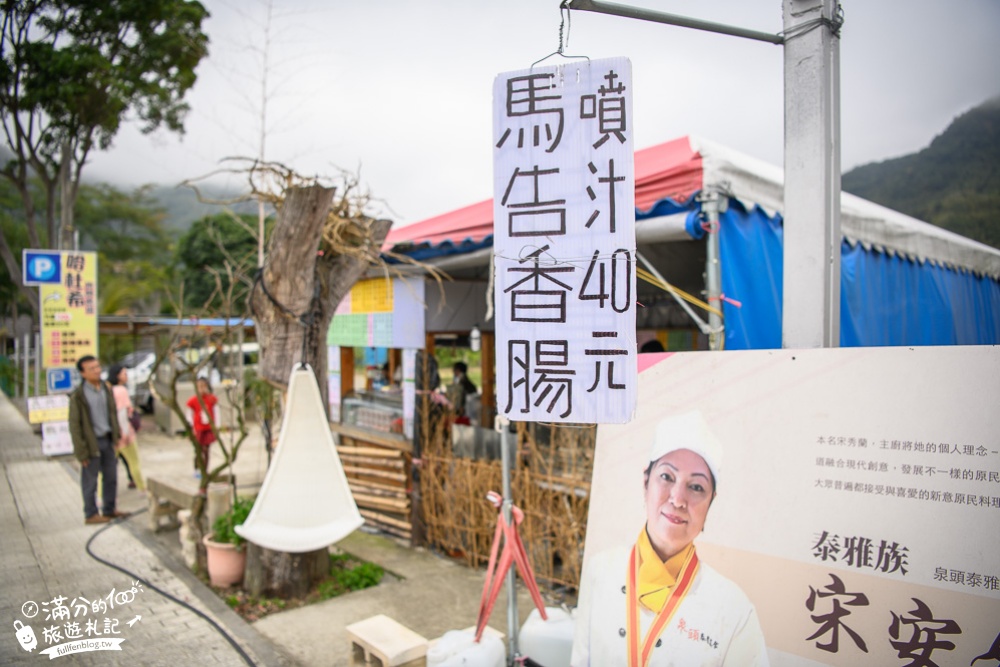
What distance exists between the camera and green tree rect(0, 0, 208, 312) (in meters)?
11.2

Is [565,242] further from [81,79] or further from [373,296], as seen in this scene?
[81,79]

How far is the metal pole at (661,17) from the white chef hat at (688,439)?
1.76m

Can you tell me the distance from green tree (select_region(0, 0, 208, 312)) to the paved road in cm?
819

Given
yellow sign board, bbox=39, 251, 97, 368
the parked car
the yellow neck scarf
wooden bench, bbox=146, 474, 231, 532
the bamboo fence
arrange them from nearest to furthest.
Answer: the yellow neck scarf
the bamboo fence
wooden bench, bbox=146, 474, 231, 532
yellow sign board, bbox=39, 251, 97, 368
the parked car

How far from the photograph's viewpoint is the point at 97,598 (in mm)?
4512

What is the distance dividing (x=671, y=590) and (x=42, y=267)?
35.7 feet

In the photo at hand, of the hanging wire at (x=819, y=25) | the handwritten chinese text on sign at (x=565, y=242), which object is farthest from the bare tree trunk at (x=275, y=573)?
the hanging wire at (x=819, y=25)

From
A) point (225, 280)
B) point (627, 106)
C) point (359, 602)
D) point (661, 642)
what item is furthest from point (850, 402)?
point (225, 280)

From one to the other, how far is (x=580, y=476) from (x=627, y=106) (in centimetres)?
291

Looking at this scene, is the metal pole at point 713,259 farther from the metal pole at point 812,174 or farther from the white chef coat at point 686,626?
the white chef coat at point 686,626

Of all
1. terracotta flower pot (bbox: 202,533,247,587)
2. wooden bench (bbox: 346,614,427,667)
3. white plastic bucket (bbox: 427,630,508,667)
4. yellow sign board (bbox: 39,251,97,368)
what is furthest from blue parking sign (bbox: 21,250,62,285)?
white plastic bucket (bbox: 427,630,508,667)

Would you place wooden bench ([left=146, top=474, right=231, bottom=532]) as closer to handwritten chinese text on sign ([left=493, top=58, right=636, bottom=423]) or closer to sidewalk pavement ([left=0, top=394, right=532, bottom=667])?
sidewalk pavement ([left=0, top=394, right=532, bottom=667])

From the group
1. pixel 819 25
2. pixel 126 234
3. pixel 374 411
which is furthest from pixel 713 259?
pixel 126 234

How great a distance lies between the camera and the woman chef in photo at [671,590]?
2.41 metres
